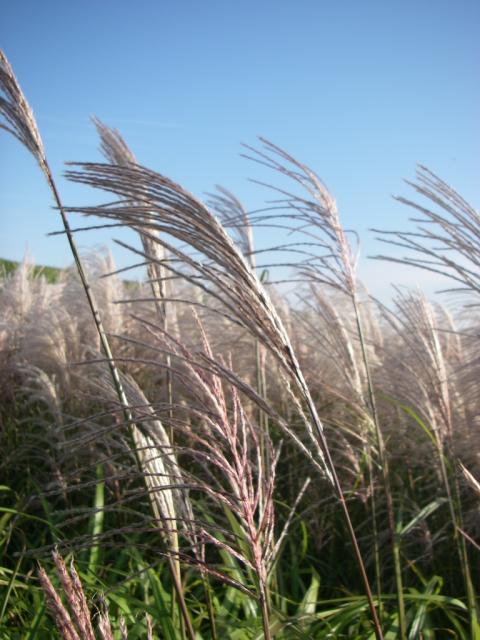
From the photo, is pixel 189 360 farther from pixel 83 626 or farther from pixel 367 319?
pixel 367 319

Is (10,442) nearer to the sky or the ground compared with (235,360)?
nearer to the ground

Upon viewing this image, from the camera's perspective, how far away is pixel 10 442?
409 cm

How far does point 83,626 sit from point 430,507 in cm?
194

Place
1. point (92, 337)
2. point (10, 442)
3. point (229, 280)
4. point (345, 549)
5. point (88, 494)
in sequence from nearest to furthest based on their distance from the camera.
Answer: point (229, 280)
point (345, 549)
point (88, 494)
point (10, 442)
point (92, 337)

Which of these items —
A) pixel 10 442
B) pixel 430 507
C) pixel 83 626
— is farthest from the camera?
pixel 10 442

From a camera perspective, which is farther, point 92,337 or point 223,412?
point 92,337

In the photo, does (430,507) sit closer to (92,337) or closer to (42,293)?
(92,337)

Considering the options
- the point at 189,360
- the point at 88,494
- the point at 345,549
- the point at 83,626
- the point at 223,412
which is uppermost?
the point at 189,360

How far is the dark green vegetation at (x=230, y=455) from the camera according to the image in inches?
45.1

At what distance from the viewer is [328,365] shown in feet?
13.8

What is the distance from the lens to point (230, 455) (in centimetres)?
140

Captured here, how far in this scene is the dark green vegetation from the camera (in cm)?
114

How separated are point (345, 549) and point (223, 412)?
2.35 meters

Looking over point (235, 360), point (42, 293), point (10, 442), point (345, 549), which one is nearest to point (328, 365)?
point (235, 360)
